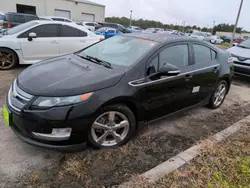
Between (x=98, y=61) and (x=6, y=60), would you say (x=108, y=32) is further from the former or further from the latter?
(x=98, y=61)

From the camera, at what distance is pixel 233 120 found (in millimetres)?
3992

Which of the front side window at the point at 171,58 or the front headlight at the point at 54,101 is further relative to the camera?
the front side window at the point at 171,58

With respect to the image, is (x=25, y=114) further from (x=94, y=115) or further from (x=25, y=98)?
(x=94, y=115)

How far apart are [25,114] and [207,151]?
2283 millimetres

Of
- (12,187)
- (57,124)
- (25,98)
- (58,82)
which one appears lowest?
(12,187)

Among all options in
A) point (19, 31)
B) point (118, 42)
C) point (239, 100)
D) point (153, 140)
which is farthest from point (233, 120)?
point (19, 31)

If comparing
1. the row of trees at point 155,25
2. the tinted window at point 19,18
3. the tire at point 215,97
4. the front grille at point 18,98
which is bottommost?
the tire at point 215,97

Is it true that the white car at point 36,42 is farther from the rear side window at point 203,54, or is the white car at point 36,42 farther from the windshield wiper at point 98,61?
the rear side window at point 203,54

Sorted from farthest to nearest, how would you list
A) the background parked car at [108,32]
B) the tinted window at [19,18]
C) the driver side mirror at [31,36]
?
1. the tinted window at [19,18]
2. the background parked car at [108,32]
3. the driver side mirror at [31,36]

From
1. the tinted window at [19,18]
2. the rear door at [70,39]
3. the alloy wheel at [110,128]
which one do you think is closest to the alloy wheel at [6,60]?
the rear door at [70,39]

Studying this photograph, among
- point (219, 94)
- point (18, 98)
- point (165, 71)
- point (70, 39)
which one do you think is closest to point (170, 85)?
point (165, 71)

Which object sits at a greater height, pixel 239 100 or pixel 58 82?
pixel 58 82

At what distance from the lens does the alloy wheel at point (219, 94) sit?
426 cm

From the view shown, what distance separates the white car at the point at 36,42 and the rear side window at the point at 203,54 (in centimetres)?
418
